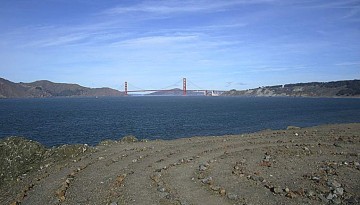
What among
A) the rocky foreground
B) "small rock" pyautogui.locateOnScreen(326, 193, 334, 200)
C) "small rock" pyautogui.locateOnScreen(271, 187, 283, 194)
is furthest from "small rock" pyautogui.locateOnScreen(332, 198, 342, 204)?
"small rock" pyautogui.locateOnScreen(271, 187, 283, 194)

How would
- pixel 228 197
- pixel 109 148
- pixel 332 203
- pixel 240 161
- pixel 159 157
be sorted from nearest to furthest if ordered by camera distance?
pixel 332 203 < pixel 228 197 < pixel 240 161 < pixel 159 157 < pixel 109 148

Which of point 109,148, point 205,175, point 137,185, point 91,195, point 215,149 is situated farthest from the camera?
point 109,148

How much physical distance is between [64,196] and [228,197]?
7.20m

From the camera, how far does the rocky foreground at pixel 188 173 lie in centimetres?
1411

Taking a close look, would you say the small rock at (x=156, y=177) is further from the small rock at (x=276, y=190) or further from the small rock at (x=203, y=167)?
the small rock at (x=276, y=190)

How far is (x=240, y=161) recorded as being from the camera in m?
20.6

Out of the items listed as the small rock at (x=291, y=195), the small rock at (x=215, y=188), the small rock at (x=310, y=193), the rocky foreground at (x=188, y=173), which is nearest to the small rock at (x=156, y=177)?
the rocky foreground at (x=188, y=173)

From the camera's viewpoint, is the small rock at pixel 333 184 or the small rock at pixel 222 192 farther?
the small rock at pixel 333 184

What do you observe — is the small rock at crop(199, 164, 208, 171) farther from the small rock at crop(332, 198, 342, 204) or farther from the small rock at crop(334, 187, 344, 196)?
the small rock at crop(332, 198, 342, 204)

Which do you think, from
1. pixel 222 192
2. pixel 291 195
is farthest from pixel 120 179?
pixel 291 195

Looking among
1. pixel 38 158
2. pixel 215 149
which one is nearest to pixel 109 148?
pixel 38 158

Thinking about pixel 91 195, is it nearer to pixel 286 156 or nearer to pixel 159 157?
pixel 159 157

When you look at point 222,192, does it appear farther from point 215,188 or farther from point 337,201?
point 337,201

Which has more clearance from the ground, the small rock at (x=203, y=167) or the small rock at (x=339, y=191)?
the small rock at (x=339, y=191)
